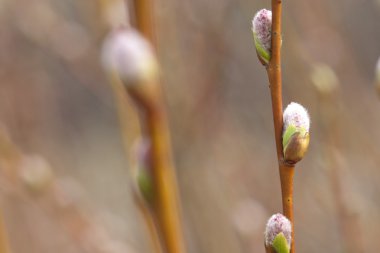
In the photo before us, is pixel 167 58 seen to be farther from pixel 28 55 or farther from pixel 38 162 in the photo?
pixel 28 55

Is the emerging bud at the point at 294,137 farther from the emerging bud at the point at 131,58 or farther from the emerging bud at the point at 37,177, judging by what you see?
the emerging bud at the point at 37,177

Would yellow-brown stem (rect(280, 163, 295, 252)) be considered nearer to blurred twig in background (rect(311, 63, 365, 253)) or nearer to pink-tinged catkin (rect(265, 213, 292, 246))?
pink-tinged catkin (rect(265, 213, 292, 246))

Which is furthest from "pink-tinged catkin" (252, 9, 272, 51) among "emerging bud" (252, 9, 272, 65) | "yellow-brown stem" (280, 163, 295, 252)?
"yellow-brown stem" (280, 163, 295, 252)

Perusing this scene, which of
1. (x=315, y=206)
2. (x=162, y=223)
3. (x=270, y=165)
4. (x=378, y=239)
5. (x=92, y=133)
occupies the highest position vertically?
(x=92, y=133)

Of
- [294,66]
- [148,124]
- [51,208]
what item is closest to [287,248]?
[148,124]

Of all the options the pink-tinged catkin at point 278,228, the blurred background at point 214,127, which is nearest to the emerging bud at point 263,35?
the pink-tinged catkin at point 278,228

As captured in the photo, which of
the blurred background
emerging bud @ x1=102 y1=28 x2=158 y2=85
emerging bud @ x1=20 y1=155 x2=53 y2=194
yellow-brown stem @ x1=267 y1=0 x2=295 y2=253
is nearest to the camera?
emerging bud @ x1=102 y1=28 x2=158 y2=85

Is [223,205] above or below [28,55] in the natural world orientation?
below
